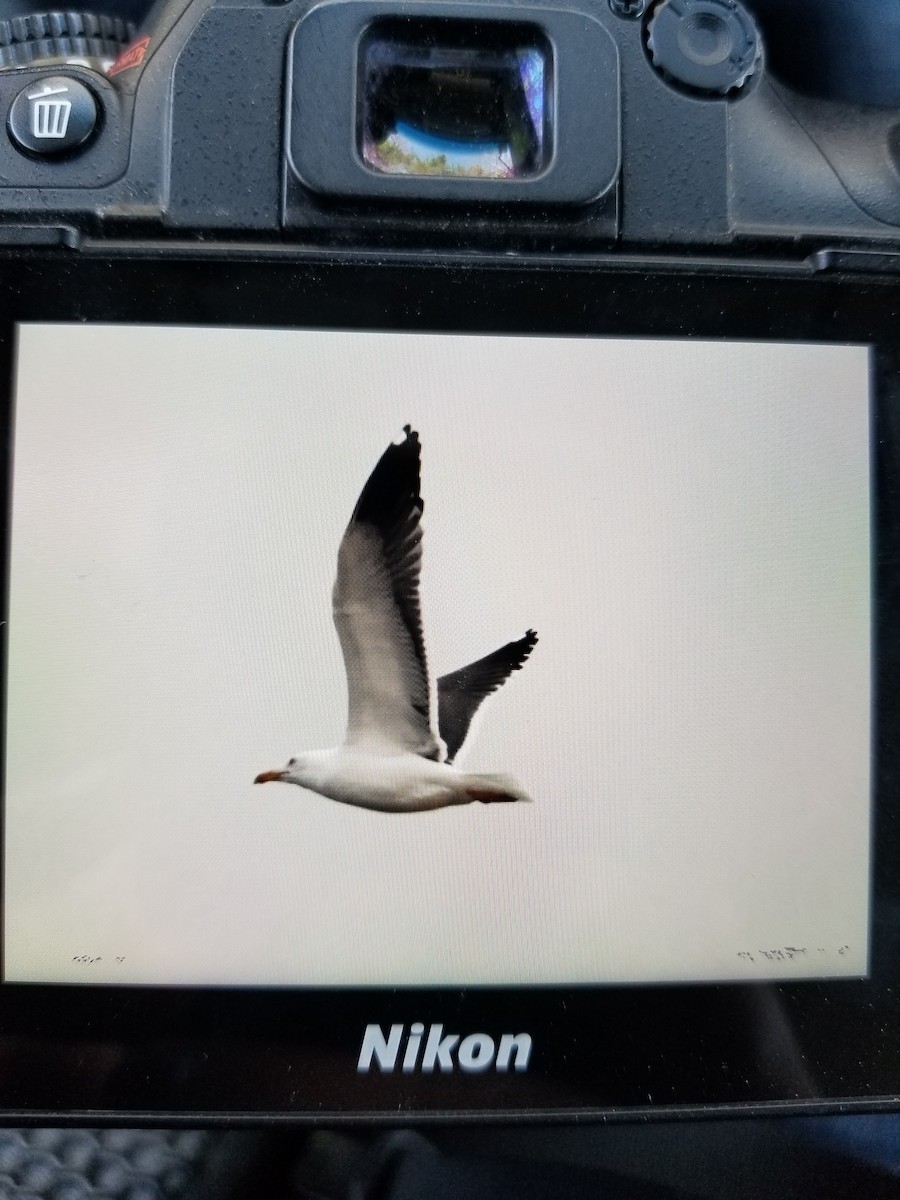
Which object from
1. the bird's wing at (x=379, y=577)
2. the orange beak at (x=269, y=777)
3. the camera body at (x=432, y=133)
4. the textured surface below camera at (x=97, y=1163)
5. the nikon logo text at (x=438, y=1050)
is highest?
the camera body at (x=432, y=133)

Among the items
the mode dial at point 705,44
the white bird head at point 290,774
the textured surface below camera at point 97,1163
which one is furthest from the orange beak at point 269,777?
the mode dial at point 705,44

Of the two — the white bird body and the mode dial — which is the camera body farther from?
the white bird body

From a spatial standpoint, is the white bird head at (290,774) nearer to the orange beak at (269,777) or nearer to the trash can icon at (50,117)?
the orange beak at (269,777)

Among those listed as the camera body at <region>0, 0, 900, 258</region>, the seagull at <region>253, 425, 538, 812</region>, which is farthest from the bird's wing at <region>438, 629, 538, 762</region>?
the camera body at <region>0, 0, 900, 258</region>

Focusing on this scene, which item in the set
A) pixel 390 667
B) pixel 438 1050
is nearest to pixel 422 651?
pixel 390 667

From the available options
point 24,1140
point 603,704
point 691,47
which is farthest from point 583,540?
point 24,1140

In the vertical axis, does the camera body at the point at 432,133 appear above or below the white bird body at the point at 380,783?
above

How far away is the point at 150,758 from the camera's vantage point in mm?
294

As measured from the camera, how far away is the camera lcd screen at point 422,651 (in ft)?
0.97

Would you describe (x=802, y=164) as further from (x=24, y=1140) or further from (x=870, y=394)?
(x=24, y=1140)

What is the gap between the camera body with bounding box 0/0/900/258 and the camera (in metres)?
0.30

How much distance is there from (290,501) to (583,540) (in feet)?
0.30

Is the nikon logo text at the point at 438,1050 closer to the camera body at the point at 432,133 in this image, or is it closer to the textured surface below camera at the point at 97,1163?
the textured surface below camera at the point at 97,1163

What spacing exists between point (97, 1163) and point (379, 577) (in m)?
0.22
